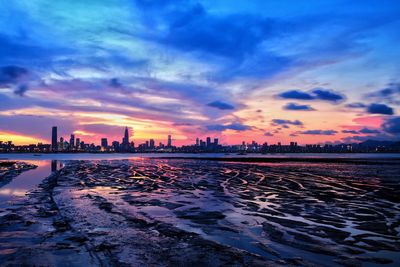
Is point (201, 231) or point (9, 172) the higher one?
point (9, 172)

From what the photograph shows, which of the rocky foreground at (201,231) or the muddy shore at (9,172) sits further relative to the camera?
the muddy shore at (9,172)

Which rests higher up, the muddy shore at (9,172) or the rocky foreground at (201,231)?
the muddy shore at (9,172)

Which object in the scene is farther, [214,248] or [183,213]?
[183,213]

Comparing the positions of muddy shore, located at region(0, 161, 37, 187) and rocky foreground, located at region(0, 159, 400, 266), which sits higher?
muddy shore, located at region(0, 161, 37, 187)

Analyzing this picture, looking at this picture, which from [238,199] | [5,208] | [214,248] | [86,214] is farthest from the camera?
[238,199]

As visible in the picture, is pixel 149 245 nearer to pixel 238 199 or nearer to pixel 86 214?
pixel 86 214

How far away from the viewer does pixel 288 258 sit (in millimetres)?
9367

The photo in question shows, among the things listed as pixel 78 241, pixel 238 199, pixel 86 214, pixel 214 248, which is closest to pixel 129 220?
pixel 86 214

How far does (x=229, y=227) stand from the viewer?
13500mm

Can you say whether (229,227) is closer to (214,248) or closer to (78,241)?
(214,248)

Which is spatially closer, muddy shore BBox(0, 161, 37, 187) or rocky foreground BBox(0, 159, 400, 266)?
rocky foreground BBox(0, 159, 400, 266)

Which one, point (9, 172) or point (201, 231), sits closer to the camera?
point (201, 231)

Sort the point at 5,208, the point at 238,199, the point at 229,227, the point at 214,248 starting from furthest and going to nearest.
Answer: the point at 238,199
the point at 5,208
the point at 229,227
the point at 214,248

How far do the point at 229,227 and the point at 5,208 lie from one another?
39.6 feet
